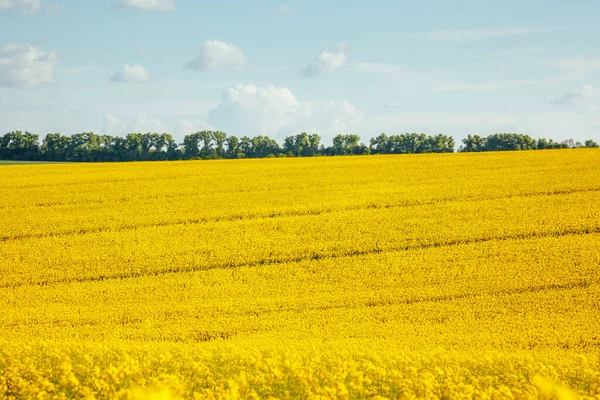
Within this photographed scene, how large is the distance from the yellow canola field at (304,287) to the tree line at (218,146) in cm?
4199

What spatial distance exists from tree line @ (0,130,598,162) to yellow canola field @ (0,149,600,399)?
41987 millimetres

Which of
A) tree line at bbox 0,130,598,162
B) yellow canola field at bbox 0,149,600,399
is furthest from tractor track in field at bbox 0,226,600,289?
tree line at bbox 0,130,598,162

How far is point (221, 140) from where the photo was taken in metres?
80.8

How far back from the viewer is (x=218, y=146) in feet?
263

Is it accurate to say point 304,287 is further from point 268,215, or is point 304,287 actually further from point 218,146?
point 218,146

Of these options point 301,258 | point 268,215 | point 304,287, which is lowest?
point 304,287

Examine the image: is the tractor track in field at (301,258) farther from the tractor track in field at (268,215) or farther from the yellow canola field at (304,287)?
the tractor track in field at (268,215)

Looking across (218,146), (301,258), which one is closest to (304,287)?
(301,258)

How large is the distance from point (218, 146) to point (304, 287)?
60.7 m

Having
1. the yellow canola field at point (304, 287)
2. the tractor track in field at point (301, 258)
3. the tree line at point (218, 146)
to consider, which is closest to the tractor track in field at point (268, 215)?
the yellow canola field at point (304, 287)

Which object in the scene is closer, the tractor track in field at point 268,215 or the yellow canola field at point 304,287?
the yellow canola field at point 304,287

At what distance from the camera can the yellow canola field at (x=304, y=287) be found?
11359 mm

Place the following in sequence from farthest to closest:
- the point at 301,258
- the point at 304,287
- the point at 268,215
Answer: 1. the point at 268,215
2. the point at 301,258
3. the point at 304,287

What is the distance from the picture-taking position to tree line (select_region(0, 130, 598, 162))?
80375mm
